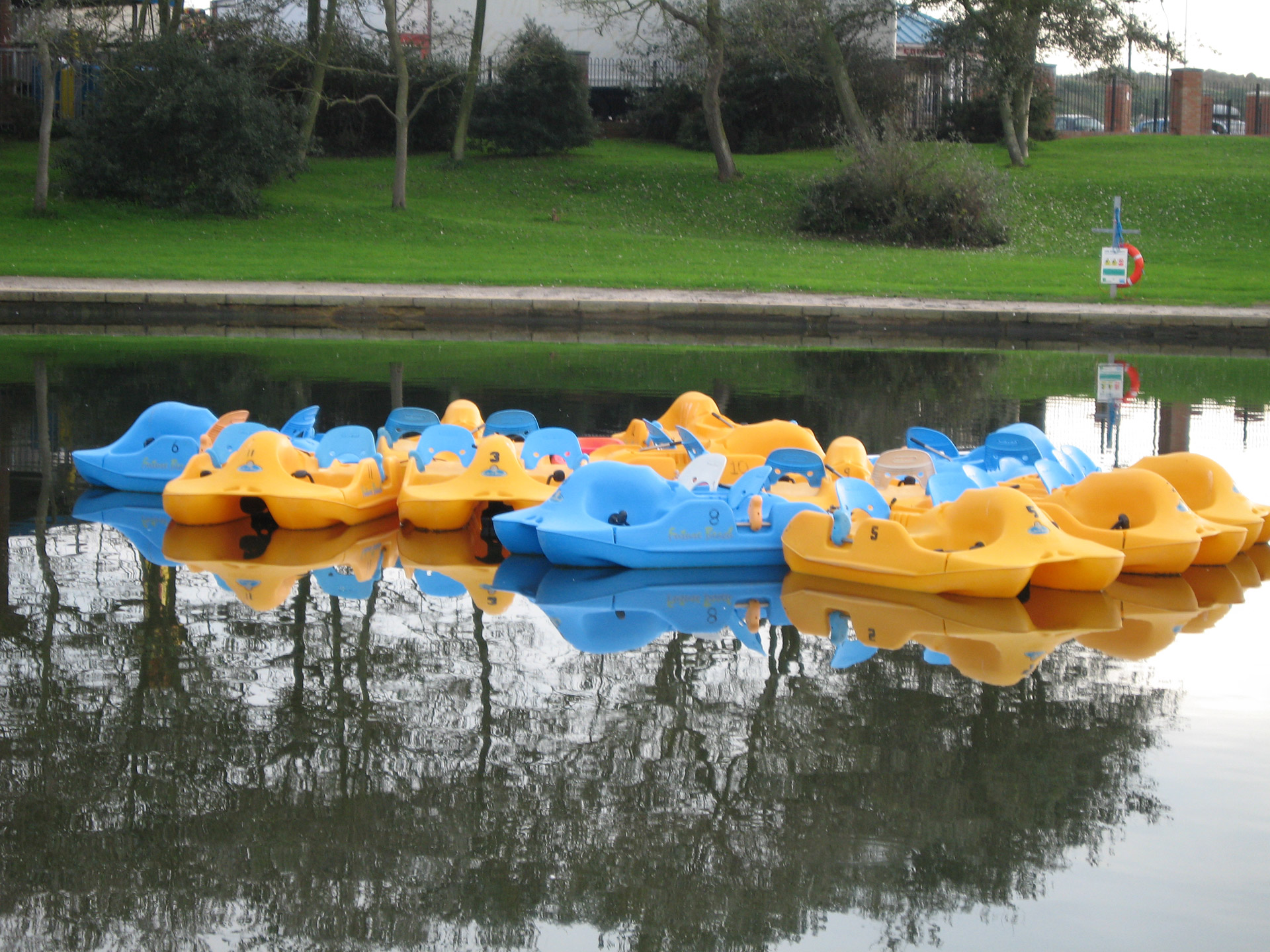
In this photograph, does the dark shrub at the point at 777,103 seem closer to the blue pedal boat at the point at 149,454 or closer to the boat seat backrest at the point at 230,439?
the blue pedal boat at the point at 149,454

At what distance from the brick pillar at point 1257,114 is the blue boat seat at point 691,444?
4519 cm

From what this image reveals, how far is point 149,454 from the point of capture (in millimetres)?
9125

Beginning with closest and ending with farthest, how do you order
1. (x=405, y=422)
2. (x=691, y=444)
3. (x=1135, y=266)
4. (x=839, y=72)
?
(x=691, y=444), (x=405, y=422), (x=1135, y=266), (x=839, y=72)

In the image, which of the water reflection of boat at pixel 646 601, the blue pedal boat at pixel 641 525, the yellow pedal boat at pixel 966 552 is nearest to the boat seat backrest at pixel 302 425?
the blue pedal boat at pixel 641 525

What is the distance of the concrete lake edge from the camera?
20859 millimetres

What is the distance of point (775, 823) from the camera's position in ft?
13.3

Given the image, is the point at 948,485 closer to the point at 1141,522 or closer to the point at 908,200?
the point at 1141,522

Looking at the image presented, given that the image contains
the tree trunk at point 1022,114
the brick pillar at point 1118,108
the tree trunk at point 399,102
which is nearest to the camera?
the tree trunk at point 399,102

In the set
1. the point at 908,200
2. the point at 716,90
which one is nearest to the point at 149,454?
the point at 908,200

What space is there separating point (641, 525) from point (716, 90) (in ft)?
94.7

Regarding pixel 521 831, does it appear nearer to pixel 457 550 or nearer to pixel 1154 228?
pixel 457 550

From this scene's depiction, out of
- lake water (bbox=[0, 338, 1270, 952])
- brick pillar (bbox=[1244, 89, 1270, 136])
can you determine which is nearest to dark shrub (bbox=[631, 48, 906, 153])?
brick pillar (bbox=[1244, 89, 1270, 136])

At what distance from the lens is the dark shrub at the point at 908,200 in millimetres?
30359

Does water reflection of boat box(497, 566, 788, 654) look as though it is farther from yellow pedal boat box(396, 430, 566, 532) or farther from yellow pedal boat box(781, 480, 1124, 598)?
yellow pedal boat box(396, 430, 566, 532)
